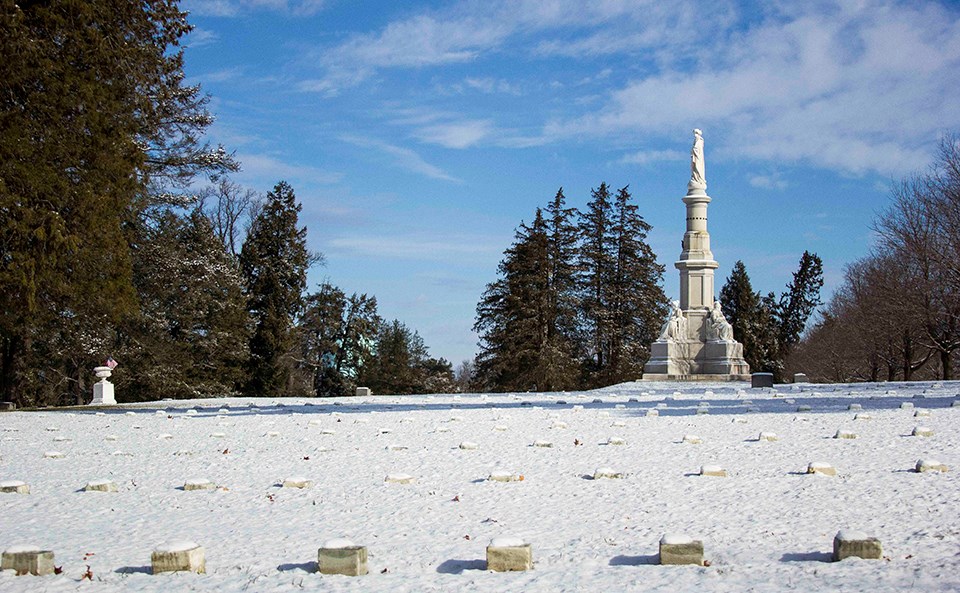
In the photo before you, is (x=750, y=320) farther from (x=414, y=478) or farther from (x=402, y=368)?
(x=414, y=478)

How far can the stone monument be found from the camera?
38500 mm

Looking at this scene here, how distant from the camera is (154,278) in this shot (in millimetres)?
35344

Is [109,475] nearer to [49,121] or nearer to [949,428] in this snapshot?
[949,428]

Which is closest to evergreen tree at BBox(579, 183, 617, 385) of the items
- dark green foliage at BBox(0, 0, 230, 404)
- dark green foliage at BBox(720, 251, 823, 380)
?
dark green foliage at BBox(720, 251, 823, 380)

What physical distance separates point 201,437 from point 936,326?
36277 millimetres

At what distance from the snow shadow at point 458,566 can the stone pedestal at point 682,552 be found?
3.25 ft

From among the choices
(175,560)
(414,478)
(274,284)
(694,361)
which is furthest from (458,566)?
(274,284)

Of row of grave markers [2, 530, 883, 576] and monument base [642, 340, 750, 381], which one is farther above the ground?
monument base [642, 340, 750, 381]

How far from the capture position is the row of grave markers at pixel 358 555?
17.4ft

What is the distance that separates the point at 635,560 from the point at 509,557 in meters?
0.72

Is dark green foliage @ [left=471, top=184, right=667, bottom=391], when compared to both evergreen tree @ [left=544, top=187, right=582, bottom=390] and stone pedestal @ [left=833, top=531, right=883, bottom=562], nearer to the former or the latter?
evergreen tree @ [left=544, top=187, right=582, bottom=390]

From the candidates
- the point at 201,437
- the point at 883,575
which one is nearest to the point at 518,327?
the point at 201,437

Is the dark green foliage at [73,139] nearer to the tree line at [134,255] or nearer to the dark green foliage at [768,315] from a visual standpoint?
the tree line at [134,255]

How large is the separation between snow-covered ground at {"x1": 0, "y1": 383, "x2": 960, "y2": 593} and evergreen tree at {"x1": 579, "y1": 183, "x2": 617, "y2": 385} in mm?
40263
